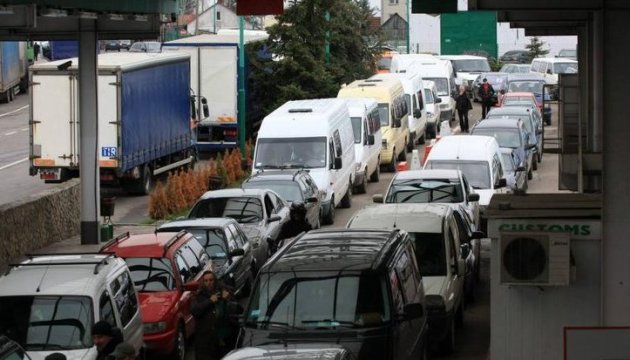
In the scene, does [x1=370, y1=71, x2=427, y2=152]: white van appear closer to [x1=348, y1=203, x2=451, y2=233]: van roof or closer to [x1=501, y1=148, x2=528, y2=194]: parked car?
[x1=501, y1=148, x2=528, y2=194]: parked car

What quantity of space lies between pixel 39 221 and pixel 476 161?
8.87 meters

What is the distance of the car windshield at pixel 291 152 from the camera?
31.8m

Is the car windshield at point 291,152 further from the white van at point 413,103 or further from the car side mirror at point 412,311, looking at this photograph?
the car side mirror at point 412,311

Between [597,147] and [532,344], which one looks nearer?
[532,344]

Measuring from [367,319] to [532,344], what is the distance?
1871 millimetres

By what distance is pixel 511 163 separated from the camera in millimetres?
33906

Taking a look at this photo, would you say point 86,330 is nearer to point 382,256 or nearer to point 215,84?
point 382,256

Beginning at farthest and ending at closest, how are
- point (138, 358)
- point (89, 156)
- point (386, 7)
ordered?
1. point (386, 7)
2. point (89, 156)
3. point (138, 358)

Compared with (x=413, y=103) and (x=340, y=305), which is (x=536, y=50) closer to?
(x=413, y=103)

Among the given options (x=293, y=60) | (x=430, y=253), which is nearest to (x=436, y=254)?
(x=430, y=253)

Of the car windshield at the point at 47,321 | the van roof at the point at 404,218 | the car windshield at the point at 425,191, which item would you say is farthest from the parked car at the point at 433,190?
the car windshield at the point at 47,321

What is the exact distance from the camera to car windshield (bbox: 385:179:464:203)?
25.9 metres

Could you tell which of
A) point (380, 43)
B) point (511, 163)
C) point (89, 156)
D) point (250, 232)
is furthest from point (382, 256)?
point (380, 43)

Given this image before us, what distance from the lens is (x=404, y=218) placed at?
20.0m
